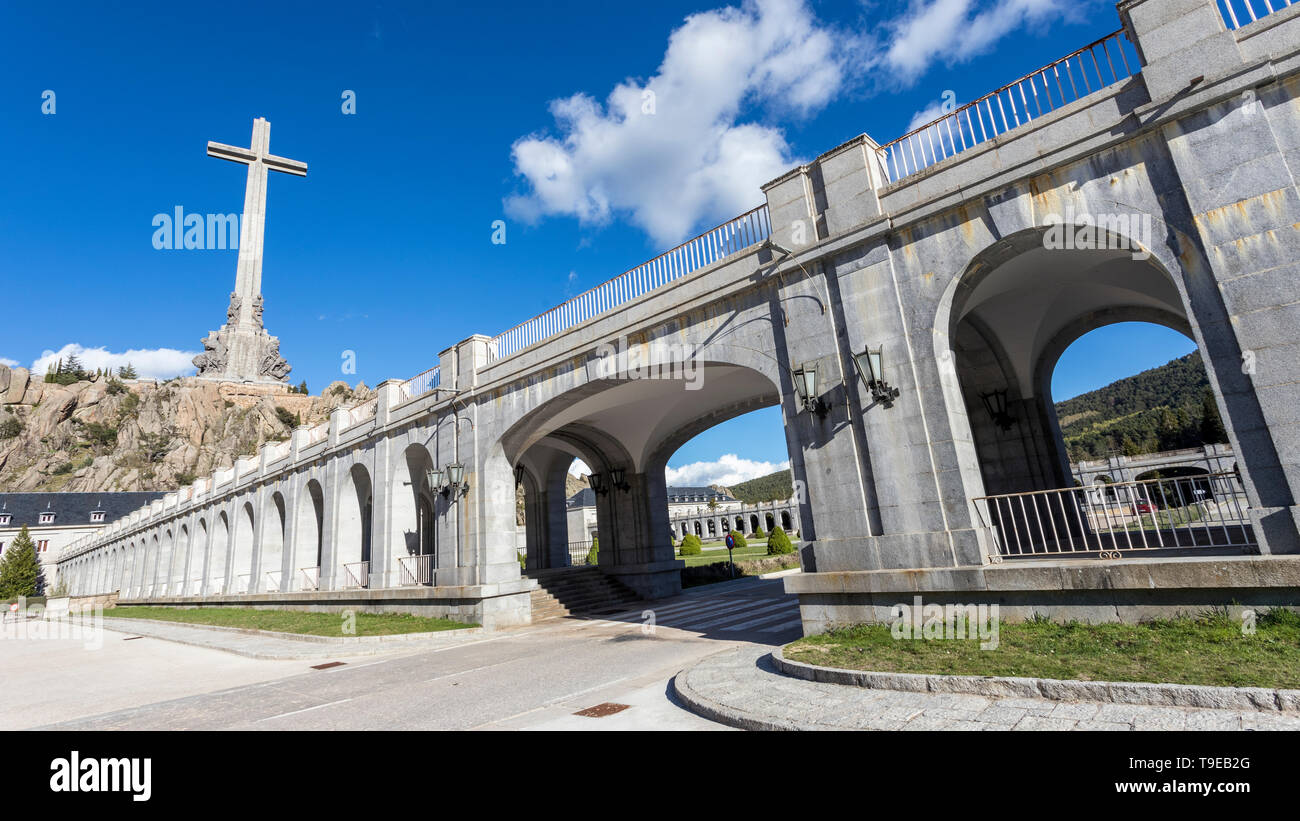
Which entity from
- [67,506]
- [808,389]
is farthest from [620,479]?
[67,506]

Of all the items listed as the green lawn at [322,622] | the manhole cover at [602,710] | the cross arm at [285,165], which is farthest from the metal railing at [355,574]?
the cross arm at [285,165]

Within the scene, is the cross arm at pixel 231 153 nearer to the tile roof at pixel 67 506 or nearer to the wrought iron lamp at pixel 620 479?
the tile roof at pixel 67 506

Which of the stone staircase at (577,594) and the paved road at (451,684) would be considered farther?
the stone staircase at (577,594)

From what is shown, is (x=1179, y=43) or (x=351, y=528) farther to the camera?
(x=351, y=528)

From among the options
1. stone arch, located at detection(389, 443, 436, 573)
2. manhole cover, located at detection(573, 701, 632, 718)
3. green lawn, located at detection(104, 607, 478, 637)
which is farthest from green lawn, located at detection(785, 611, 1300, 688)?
stone arch, located at detection(389, 443, 436, 573)

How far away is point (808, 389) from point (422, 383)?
14.6m

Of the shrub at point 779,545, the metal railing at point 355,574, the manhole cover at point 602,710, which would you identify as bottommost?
the manhole cover at point 602,710

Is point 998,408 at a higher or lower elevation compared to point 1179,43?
lower

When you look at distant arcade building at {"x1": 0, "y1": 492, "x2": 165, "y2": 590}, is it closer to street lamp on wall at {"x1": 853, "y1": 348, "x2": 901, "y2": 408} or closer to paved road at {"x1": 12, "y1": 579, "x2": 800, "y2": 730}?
paved road at {"x1": 12, "y1": 579, "x2": 800, "y2": 730}

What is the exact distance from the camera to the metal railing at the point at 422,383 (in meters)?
19.2

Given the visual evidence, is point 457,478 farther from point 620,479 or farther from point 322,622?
point 620,479

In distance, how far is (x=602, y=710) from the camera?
643cm

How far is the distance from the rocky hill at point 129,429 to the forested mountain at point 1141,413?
107059mm
